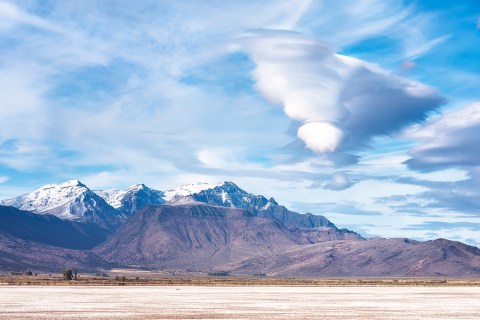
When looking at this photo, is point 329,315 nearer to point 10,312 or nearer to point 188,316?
point 188,316

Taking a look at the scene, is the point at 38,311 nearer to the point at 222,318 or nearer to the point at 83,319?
the point at 83,319

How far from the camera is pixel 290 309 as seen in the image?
236 feet

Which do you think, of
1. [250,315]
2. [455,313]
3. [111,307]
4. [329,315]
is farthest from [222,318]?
[455,313]

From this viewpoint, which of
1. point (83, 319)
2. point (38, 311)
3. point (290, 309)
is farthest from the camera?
point (290, 309)

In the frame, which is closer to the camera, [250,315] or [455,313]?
[250,315]

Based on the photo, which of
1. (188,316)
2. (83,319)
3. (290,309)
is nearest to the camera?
(83,319)

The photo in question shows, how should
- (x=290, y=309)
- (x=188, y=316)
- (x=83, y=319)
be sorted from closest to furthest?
(x=83, y=319) → (x=188, y=316) → (x=290, y=309)

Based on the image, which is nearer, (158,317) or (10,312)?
(158,317)

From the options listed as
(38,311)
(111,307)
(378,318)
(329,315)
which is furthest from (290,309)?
(38,311)

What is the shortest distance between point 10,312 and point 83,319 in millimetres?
10539

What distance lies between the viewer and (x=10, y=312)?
63625mm

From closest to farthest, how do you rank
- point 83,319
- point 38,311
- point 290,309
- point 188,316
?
point 83,319 → point 188,316 → point 38,311 → point 290,309

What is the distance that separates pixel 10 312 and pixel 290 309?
29.8m

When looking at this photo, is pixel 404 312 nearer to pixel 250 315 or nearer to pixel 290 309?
pixel 290 309
